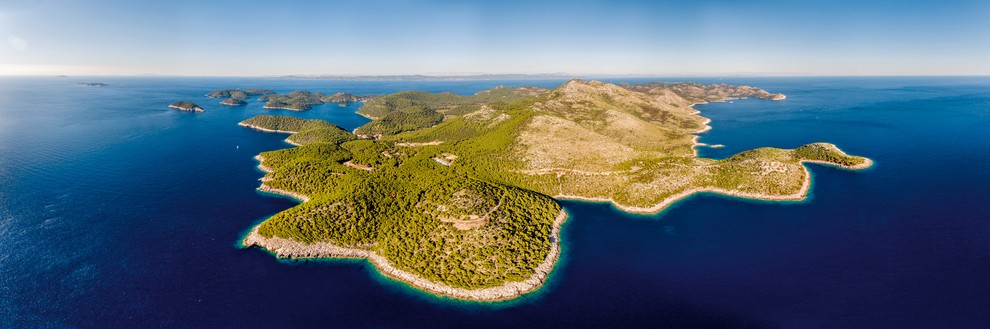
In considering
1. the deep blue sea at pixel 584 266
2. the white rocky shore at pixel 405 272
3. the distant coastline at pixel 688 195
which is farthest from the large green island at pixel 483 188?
the deep blue sea at pixel 584 266

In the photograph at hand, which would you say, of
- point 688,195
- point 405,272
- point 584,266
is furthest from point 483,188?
point 688,195

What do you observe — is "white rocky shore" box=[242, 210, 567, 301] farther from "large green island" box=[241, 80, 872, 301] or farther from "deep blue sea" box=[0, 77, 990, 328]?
"deep blue sea" box=[0, 77, 990, 328]

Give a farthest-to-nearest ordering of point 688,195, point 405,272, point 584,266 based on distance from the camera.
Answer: point 688,195
point 584,266
point 405,272

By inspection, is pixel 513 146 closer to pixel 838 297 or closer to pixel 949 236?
pixel 838 297

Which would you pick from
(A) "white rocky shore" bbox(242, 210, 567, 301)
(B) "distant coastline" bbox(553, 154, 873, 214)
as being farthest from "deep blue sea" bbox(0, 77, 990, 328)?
(B) "distant coastline" bbox(553, 154, 873, 214)

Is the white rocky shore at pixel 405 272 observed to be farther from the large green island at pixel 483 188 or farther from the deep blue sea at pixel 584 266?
the deep blue sea at pixel 584 266

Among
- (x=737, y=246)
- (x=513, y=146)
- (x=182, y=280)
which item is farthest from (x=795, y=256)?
(x=182, y=280)

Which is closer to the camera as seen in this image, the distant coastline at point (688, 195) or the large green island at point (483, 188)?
the large green island at point (483, 188)

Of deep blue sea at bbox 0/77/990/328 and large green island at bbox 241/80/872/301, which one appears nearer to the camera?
deep blue sea at bbox 0/77/990/328

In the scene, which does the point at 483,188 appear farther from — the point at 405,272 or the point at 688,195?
the point at 688,195
